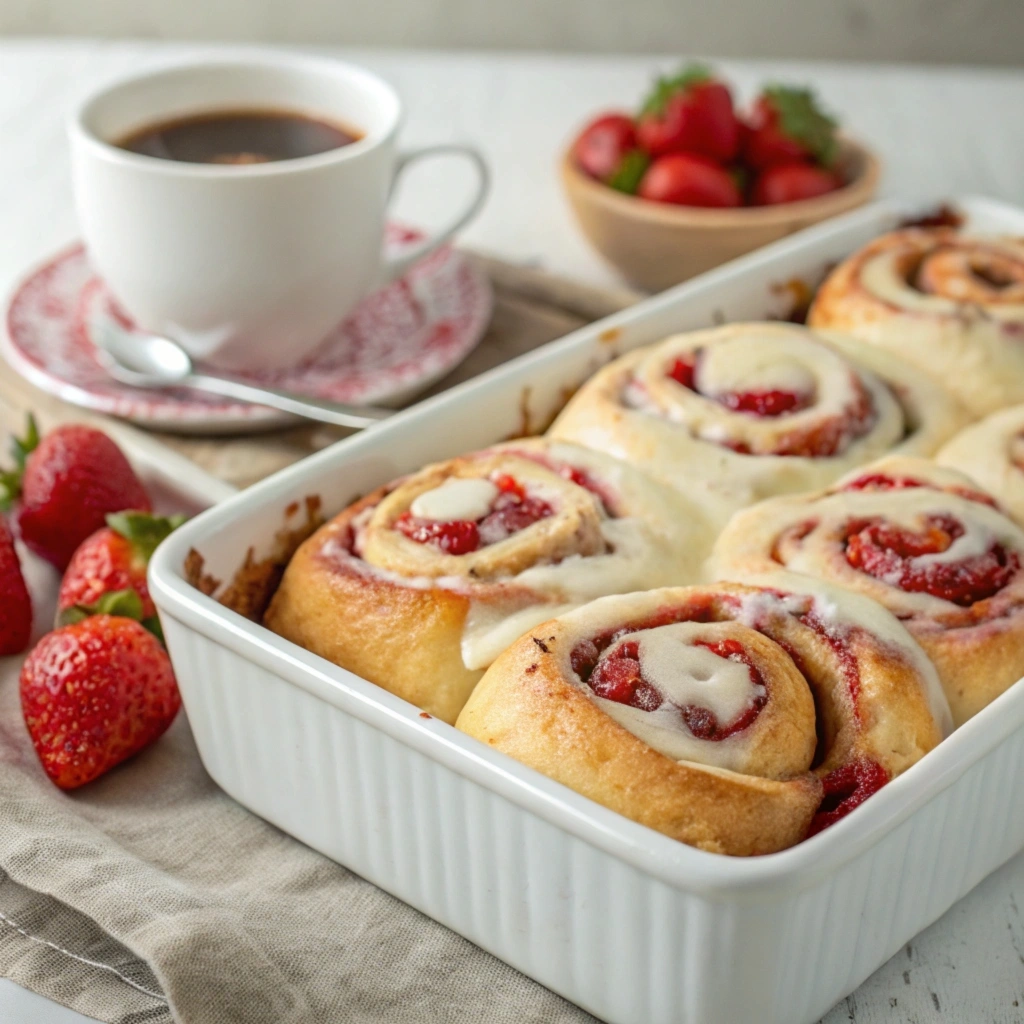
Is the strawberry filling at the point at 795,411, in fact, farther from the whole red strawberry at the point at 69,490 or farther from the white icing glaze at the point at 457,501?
the whole red strawberry at the point at 69,490

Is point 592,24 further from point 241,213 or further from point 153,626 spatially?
point 153,626

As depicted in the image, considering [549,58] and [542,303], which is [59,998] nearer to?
[542,303]

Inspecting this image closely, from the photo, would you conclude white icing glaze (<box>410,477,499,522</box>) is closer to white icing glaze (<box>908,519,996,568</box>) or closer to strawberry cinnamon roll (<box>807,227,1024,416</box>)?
white icing glaze (<box>908,519,996,568</box>)

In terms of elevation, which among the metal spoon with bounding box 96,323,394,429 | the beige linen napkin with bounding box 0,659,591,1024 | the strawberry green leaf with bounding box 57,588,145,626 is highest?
the metal spoon with bounding box 96,323,394,429

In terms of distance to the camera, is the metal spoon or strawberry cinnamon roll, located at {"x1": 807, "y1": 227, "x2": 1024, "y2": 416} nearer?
strawberry cinnamon roll, located at {"x1": 807, "y1": 227, "x2": 1024, "y2": 416}

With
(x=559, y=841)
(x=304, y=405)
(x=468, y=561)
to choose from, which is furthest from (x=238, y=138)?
(x=559, y=841)

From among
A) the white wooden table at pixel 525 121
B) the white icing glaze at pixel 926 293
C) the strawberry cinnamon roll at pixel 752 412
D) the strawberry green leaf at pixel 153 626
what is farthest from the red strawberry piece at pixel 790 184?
the strawberry green leaf at pixel 153 626

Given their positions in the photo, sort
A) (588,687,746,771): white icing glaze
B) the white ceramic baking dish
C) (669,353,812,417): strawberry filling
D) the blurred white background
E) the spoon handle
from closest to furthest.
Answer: the white ceramic baking dish, (588,687,746,771): white icing glaze, (669,353,812,417): strawberry filling, the spoon handle, the blurred white background

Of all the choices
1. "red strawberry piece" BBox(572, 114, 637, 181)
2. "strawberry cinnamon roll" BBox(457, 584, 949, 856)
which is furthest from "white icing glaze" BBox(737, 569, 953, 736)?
"red strawberry piece" BBox(572, 114, 637, 181)
